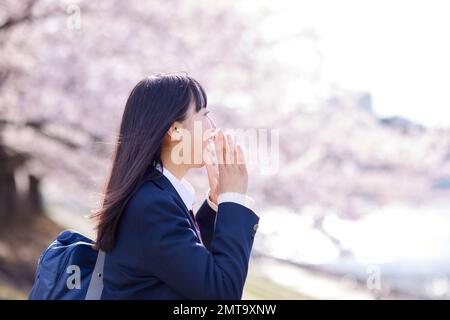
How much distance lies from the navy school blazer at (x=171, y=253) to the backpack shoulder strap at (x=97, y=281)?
0.01 m

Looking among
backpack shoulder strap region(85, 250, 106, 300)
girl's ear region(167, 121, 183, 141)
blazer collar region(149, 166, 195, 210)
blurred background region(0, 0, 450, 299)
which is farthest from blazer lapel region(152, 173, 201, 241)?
blurred background region(0, 0, 450, 299)

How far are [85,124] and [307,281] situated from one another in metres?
2.38

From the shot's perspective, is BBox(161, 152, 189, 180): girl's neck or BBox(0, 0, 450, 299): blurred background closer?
BBox(161, 152, 189, 180): girl's neck

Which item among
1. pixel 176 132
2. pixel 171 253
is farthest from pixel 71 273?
pixel 176 132

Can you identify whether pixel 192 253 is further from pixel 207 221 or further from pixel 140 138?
pixel 207 221

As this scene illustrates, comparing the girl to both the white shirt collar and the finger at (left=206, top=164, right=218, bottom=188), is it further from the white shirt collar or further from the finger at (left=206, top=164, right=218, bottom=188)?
the finger at (left=206, top=164, right=218, bottom=188)

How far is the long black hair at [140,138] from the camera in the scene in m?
1.50

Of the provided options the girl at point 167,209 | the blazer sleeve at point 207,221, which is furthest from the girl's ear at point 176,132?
the blazer sleeve at point 207,221

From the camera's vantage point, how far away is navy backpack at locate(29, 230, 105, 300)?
1.50 m

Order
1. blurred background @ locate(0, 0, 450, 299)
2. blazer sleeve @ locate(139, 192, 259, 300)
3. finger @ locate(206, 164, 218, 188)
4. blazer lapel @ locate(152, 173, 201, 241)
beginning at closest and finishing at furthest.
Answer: blazer sleeve @ locate(139, 192, 259, 300) → blazer lapel @ locate(152, 173, 201, 241) → finger @ locate(206, 164, 218, 188) → blurred background @ locate(0, 0, 450, 299)

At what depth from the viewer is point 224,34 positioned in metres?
5.61
